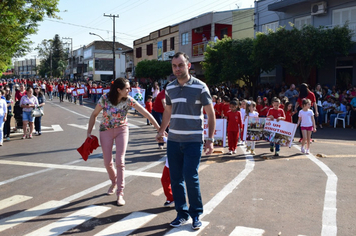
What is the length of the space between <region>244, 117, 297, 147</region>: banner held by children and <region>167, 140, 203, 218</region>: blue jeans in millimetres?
5411

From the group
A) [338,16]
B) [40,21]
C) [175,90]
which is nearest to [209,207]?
[175,90]

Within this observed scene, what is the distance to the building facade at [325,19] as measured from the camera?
22.4 meters

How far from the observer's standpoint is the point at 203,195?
5.90 metres

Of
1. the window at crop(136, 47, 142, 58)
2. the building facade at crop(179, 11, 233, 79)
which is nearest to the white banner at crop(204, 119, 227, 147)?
the building facade at crop(179, 11, 233, 79)

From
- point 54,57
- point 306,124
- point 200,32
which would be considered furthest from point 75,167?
point 54,57

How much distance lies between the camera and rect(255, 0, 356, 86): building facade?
22.4 m

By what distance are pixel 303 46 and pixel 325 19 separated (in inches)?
197

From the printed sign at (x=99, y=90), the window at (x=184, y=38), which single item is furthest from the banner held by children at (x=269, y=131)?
the window at (x=184, y=38)

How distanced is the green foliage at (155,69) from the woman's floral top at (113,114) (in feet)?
114

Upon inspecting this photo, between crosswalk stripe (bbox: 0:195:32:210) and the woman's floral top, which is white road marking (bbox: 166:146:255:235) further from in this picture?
crosswalk stripe (bbox: 0:195:32:210)

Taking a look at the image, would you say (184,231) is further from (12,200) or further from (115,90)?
(12,200)

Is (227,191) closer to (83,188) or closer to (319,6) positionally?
(83,188)

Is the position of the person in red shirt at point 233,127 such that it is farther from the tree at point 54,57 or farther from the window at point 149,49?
the tree at point 54,57

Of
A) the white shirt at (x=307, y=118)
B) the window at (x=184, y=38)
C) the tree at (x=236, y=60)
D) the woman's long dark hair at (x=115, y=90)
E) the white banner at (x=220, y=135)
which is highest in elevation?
the window at (x=184, y=38)
